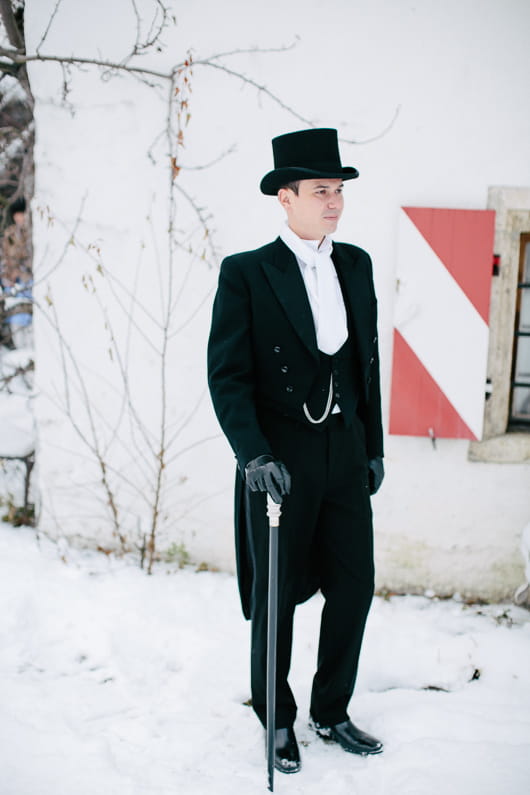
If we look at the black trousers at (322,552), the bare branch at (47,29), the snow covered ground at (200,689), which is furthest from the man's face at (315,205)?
the bare branch at (47,29)

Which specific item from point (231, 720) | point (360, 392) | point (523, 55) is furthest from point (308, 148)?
point (231, 720)

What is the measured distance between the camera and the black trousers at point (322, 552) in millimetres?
2104

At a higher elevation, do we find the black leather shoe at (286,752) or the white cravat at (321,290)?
the white cravat at (321,290)

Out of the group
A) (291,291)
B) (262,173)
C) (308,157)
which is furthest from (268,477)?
(262,173)

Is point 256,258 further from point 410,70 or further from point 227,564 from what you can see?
point 227,564

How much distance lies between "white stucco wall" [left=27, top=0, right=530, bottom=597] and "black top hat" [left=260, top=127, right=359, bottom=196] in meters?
1.22

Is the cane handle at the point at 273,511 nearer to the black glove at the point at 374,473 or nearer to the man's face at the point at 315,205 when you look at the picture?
the black glove at the point at 374,473

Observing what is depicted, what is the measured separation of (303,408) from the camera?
205cm

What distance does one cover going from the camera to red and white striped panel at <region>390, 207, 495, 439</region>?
3119 mm

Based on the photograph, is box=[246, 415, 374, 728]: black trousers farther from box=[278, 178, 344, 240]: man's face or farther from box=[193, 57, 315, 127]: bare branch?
box=[193, 57, 315, 127]: bare branch

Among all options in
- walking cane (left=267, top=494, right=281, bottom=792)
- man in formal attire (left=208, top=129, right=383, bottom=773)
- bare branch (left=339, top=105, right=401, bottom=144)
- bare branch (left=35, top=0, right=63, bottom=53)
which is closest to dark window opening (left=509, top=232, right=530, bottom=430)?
bare branch (left=339, top=105, right=401, bottom=144)

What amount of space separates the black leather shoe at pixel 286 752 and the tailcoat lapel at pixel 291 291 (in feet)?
4.17

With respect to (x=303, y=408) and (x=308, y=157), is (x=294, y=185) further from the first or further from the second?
(x=303, y=408)

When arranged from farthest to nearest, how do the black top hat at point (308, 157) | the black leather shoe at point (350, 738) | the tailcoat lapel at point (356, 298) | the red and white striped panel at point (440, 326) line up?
1. the red and white striped panel at point (440, 326)
2. the black leather shoe at point (350, 738)
3. the tailcoat lapel at point (356, 298)
4. the black top hat at point (308, 157)
